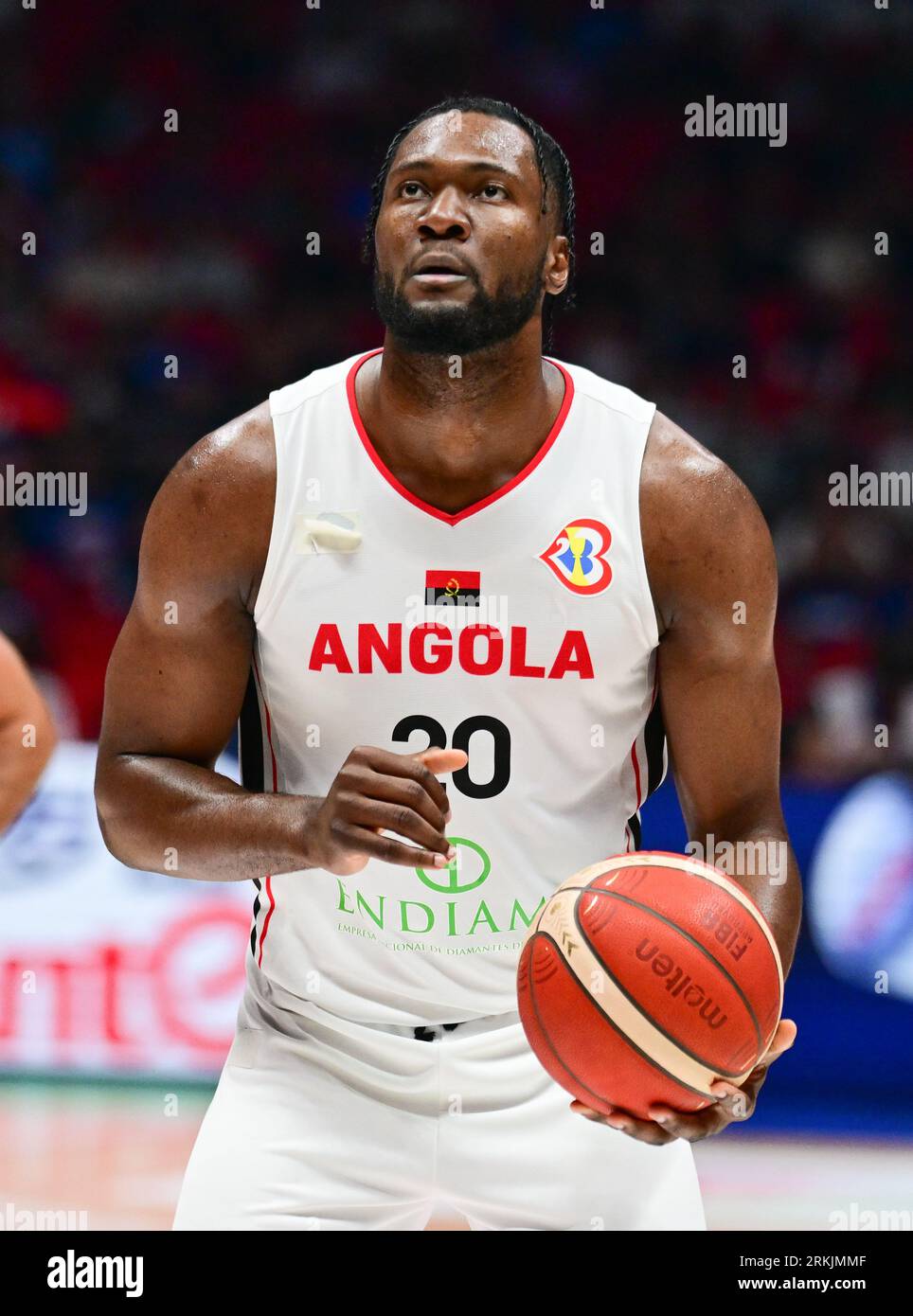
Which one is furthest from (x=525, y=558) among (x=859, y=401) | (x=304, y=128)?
(x=304, y=128)

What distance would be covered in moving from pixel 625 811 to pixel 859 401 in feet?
15.8

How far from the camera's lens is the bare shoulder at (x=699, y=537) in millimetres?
2938

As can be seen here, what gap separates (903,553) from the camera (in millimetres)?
7023

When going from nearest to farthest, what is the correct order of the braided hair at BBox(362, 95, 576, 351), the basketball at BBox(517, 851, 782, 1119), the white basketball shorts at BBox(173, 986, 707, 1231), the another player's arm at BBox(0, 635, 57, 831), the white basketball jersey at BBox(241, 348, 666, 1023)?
the basketball at BBox(517, 851, 782, 1119), the white basketball shorts at BBox(173, 986, 707, 1231), the white basketball jersey at BBox(241, 348, 666, 1023), the braided hair at BBox(362, 95, 576, 351), the another player's arm at BBox(0, 635, 57, 831)

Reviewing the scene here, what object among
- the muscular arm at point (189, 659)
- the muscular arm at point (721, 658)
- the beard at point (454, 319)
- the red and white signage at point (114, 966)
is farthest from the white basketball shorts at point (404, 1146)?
the red and white signage at point (114, 966)

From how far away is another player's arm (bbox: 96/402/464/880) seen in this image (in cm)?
289

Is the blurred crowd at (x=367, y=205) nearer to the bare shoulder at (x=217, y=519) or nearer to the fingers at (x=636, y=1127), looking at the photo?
the bare shoulder at (x=217, y=519)

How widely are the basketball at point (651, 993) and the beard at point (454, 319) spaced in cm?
96

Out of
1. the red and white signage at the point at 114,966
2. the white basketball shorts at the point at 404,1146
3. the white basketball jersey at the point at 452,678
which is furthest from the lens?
the red and white signage at the point at 114,966

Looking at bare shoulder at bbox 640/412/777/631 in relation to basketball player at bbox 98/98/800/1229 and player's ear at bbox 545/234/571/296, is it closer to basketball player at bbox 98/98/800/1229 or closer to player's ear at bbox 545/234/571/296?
basketball player at bbox 98/98/800/1229

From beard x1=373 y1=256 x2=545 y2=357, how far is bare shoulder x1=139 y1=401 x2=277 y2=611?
13.4 inches

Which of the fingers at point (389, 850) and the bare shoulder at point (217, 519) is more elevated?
the bare shoulder at point (217, 519)

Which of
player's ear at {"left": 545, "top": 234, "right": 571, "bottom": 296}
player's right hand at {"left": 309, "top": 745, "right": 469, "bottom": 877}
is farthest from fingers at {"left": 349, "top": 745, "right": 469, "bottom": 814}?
player's ear at {"left": 545, "top": 234, "right": 571, "bottom": 296}
